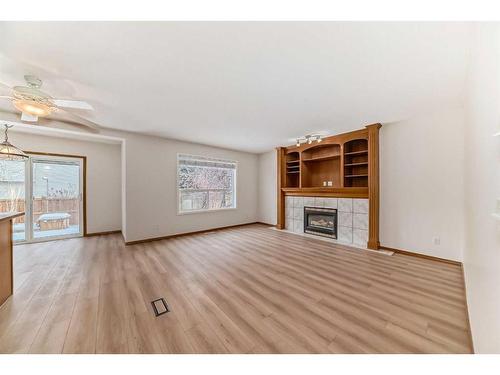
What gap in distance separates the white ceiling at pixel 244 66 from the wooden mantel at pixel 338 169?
93 centimetres

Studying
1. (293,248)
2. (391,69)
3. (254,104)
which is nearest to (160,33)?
(254,104)

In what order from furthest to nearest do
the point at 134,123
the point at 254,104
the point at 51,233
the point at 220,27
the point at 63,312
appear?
the point at 51,233, the point at 134,123, the point at 254,104, the point at 63,312, the point at 220,27

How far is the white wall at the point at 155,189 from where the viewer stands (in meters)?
4.09

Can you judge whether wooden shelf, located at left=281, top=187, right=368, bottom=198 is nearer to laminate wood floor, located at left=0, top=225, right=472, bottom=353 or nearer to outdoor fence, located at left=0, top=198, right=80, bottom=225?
laminate wood floor, located at left=0, top=225, right=472, bottom=353

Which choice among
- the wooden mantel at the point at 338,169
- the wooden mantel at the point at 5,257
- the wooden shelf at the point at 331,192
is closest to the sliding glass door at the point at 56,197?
the wooden mantel at the point at 5,257

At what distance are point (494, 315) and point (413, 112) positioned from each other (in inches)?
126

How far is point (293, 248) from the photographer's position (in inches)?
147

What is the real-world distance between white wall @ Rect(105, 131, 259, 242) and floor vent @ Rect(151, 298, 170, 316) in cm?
260

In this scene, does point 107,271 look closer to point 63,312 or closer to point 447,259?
point 63,312

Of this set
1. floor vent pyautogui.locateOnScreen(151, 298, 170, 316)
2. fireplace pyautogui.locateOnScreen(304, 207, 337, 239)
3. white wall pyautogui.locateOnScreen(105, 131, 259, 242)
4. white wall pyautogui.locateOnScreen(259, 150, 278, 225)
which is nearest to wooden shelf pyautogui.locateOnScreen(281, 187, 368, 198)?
fireplace pyautogui.locateOnScreen(304, 207, 337, 239)

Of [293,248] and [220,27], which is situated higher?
[220,27]

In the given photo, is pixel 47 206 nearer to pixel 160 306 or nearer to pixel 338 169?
pixel 160 306
